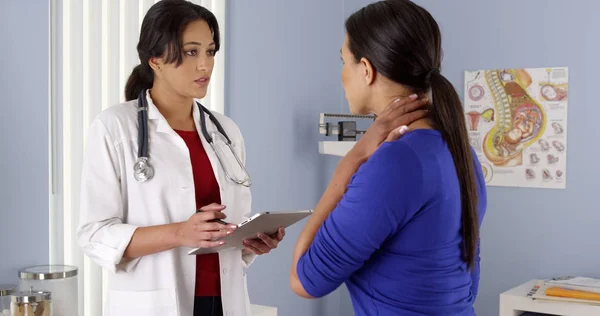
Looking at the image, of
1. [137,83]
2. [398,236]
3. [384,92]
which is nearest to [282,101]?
[137,83]

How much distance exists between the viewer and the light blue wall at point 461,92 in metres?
3.06

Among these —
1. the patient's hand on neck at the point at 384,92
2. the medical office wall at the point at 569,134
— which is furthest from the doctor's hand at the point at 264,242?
the medical office wall at the point at 569,134

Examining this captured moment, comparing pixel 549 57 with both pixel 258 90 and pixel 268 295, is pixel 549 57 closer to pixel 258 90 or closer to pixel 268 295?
pixel 258 90

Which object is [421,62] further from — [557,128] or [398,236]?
[557,128]

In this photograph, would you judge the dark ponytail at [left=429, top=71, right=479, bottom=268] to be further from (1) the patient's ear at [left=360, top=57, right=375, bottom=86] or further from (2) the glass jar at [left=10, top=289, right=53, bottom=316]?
(2) the glass jar at [left=10, top=289, right=53, bottom=316]

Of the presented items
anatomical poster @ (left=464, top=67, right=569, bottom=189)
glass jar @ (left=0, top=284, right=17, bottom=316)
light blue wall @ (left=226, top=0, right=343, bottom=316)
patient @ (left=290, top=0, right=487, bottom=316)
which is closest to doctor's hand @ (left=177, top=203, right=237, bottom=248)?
patient @ (left=290, top=0, right=487, bottom=316)

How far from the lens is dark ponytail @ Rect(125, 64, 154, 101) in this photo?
1789 millimetres

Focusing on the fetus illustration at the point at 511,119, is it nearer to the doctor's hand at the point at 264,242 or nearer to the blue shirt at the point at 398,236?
the doctor's hand at the point at 264,242

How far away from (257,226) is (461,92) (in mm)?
2271

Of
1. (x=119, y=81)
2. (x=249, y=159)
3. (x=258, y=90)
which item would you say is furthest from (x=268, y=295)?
(x=119, y=81)

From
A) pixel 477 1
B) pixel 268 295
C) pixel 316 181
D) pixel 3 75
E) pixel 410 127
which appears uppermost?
pixel 477 1

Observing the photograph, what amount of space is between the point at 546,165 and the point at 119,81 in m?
2.04

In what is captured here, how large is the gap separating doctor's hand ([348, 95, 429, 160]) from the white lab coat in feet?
1.98

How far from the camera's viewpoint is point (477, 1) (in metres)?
3.47
